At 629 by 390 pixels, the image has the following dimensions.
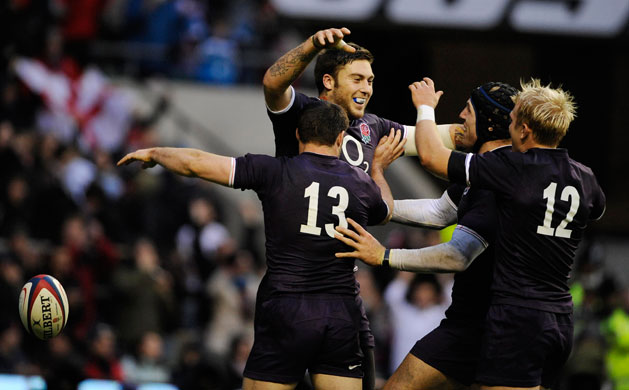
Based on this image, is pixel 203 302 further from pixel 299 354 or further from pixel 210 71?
pixel 299 354

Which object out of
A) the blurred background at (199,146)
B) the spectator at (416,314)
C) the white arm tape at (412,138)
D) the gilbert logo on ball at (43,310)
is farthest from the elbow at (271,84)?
the spectator at (416,314)

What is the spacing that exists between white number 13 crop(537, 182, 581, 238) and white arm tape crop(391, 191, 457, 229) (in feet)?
4.39

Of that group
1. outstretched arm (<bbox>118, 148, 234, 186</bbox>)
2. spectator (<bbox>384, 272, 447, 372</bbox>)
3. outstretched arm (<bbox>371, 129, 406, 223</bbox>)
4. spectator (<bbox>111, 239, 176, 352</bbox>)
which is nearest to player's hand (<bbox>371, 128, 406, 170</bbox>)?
outstretched arm (<bbox>371, 129, 406, 223</bbox>)

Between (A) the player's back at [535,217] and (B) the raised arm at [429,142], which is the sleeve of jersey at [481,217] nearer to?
(A) the player's back at [535,217]

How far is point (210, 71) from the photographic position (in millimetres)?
18250

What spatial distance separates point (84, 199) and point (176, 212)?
50.5 inches

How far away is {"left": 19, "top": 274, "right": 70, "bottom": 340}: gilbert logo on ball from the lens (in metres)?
7.88

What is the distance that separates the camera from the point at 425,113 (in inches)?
276

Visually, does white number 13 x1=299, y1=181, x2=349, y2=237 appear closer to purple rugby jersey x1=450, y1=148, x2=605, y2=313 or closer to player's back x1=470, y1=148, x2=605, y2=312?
purple rugby jersey x1=450, y1=148, x2=605, y2=313

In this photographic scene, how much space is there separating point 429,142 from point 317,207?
78 centimetres

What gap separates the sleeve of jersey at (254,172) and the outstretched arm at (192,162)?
1.6 inches

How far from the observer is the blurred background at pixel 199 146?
12.6 meters

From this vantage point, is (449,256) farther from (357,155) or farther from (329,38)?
(329,38)

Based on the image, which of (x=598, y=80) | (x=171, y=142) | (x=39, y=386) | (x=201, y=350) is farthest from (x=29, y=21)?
(x=598, y=80)
